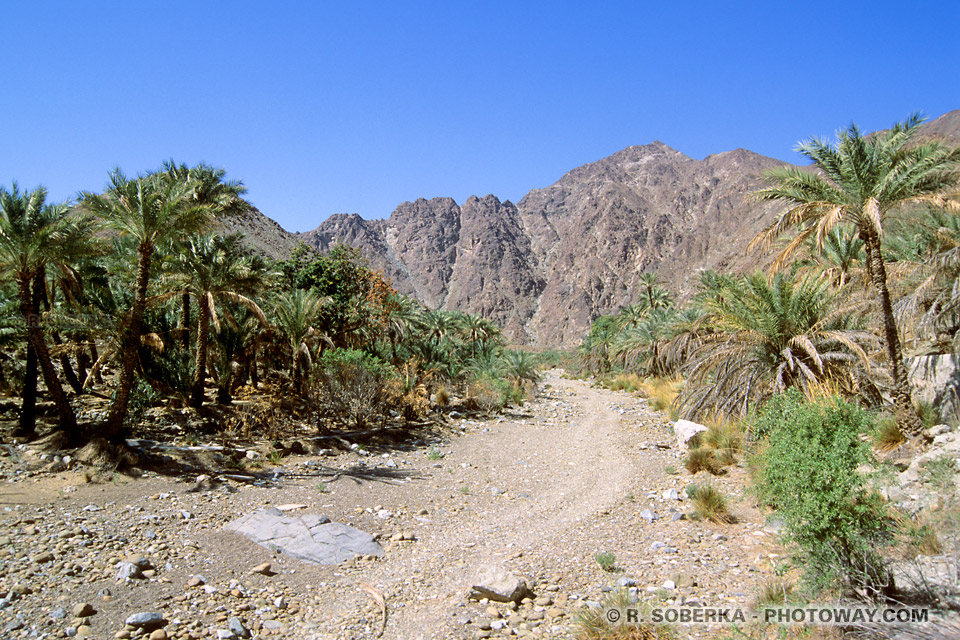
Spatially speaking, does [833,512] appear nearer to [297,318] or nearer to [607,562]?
[607,562]

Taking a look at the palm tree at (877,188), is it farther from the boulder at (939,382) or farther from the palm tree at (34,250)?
the palm tree at (34,250)

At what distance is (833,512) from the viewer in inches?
157

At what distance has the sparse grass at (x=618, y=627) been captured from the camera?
13.0ft

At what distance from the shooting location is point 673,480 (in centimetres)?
894

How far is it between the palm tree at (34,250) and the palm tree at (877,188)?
1386cm

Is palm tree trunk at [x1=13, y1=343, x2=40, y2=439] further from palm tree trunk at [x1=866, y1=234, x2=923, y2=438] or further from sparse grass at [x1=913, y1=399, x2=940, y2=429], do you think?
sparse grass at [x1=913, y1=399, x2=940, y2=429]

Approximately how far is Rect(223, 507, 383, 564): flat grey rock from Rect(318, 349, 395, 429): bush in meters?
5.51

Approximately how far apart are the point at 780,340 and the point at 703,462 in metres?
2.97

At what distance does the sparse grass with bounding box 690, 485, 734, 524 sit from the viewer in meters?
6.69

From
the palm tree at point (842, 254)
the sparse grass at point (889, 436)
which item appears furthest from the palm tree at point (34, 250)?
the palm tree at point (842, 254)

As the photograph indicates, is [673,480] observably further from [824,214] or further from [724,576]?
[824,214]

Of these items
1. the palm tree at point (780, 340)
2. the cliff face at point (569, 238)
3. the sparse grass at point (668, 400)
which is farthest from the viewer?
the cliff face at point (569, 238)

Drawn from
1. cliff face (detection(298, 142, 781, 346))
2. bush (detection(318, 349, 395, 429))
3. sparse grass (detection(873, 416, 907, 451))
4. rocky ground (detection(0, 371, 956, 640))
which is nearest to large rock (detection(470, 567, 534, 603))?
rocky ground (detection(0, 371, 956, 640))

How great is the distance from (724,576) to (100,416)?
12.8 m
